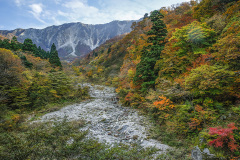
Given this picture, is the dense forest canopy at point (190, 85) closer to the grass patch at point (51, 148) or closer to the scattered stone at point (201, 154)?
the scattered stone at point (201, 154)

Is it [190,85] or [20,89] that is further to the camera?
[20,89]

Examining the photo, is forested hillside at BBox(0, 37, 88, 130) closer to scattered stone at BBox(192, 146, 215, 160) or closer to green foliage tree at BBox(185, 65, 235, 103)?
scattered stone at BBox(192, 146, 215, 160)

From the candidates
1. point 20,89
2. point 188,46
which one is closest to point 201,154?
point 188,46

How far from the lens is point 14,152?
13.3 feet

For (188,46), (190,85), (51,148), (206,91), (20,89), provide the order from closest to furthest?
(51,148) → (206,91) → (190,85) → (188,46) → (20,89)

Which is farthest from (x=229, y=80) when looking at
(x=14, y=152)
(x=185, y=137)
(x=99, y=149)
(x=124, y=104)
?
(x=124, y=104)

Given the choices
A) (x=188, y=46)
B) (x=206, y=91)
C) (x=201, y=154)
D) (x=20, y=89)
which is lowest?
(x=201, y=154)

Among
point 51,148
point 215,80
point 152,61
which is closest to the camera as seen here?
point 51,148

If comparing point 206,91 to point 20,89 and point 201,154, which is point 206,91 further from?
point 20,89

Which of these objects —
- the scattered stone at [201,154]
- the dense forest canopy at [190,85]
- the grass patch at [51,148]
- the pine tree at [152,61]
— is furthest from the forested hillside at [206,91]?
the grass patch at [51,148]

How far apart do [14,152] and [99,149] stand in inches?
125

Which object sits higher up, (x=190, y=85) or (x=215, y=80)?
(x=215, y=80)

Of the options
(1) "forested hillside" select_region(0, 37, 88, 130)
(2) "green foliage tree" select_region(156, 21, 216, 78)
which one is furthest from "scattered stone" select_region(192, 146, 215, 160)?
(1) "forested hillside" select_region(0, 37, 88, 130)

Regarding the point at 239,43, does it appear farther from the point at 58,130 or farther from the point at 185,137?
the point at 58,130
